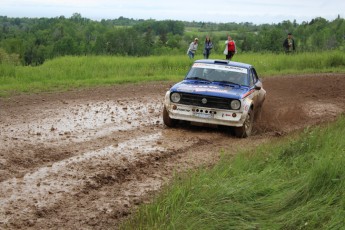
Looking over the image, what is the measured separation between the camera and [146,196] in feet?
23.0

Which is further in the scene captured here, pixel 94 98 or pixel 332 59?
pixel 332 59

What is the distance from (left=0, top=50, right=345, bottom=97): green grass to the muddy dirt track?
1.69 metres

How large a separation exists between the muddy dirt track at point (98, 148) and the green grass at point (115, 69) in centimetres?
169

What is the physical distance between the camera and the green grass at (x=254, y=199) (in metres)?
5.54

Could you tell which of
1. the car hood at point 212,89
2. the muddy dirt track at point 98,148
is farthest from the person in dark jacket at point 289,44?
the car hood at point 212,89

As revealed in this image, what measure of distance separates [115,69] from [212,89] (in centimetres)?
1086

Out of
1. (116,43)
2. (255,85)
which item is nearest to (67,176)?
(255,85)

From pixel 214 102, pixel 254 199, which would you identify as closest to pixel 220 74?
pixel 214 102

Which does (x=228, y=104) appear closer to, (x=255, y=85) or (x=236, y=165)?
(x=255, y=85)

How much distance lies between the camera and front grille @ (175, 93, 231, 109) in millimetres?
10812

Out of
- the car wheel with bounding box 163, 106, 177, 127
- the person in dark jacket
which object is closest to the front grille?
the car wheel with bounding box 163, 106, 177, 127

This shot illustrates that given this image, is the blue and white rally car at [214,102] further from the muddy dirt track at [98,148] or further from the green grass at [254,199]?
the green grass at [254,199]

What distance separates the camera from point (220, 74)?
11.9 m

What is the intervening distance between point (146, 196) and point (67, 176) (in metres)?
1.37
